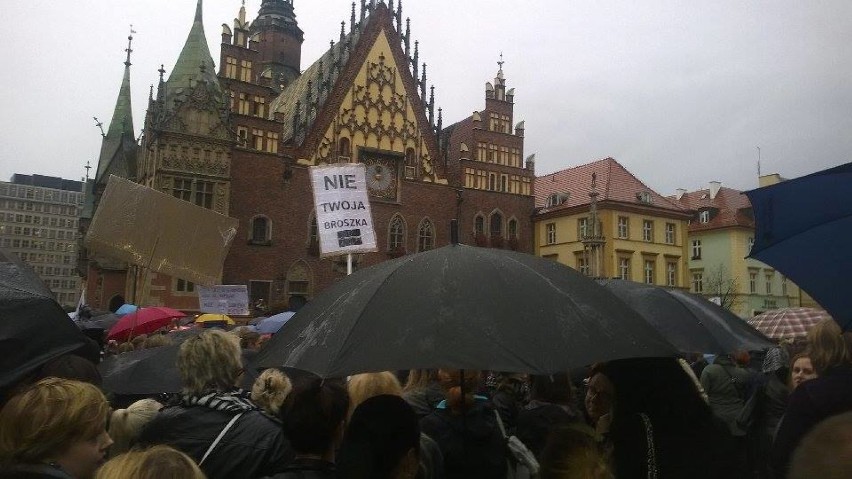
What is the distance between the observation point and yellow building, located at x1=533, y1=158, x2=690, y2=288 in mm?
35906

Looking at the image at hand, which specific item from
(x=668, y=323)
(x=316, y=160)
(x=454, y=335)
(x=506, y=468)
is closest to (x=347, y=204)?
(x=668, y=323)

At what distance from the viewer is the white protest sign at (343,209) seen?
9.33 meters

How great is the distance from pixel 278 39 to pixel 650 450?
46.8 metres

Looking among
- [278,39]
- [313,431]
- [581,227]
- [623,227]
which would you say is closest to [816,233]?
[313,431]

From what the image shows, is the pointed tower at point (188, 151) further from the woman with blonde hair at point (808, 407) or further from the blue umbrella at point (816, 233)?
the woman with blonde hair at point (808, 407)

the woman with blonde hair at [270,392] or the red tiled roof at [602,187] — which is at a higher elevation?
the red tiled roof at [602,187]

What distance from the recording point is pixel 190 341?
12.2 ft

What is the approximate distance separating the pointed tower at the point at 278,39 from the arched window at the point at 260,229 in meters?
18.7

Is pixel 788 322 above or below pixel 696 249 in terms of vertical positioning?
below

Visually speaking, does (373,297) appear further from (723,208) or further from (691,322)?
(723,208)

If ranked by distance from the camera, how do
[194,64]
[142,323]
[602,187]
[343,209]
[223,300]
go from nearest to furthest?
[343,209] → [142,323] → [223,300] → [194,64] → [602,187]

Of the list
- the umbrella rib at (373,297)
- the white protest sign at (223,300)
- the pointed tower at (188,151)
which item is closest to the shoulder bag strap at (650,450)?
the umbrella rib at (373,297)

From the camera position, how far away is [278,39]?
4588cm

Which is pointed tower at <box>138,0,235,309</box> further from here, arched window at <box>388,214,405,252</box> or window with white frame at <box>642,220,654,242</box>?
window with white frame at <box>642,220,654,242</box>
